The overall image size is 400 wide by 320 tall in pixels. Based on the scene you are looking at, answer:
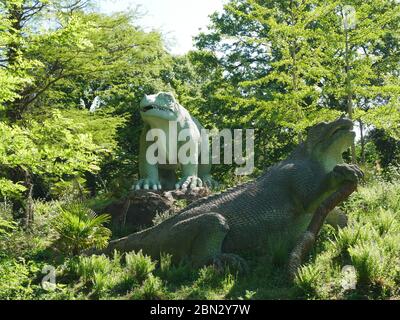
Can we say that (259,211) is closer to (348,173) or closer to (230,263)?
(230,263)

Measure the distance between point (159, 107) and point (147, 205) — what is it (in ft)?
6.58

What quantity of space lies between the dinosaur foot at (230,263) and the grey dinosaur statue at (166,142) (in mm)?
3779

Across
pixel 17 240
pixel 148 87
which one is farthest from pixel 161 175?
pixel 148 87

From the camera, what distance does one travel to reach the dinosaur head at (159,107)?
34.7 ft

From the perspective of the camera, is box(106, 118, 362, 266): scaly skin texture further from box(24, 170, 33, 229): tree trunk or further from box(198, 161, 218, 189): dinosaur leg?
box(198, 161, 218, 189): dinosaur leg

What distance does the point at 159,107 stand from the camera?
10.6 m

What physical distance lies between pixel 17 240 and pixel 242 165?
422 inches

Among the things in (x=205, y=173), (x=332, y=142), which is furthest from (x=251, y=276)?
(x=205, y=173)

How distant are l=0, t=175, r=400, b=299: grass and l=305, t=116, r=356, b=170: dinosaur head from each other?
109 cm

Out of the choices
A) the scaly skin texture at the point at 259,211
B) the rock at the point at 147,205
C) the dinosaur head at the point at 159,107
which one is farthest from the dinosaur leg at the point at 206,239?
the dinosaur head at the point at 159,107

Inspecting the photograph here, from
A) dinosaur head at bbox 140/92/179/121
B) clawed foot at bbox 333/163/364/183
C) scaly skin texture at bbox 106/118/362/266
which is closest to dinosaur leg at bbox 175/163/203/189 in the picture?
dinosaur head at bbox 140/92/179/121
